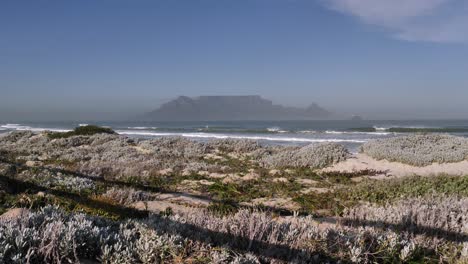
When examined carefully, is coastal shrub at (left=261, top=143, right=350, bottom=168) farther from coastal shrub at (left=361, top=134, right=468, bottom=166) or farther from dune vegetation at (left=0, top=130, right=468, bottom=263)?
coastal shrub at (left=361, top=134, right=468, bottom=166)

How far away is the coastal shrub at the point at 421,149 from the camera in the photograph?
16.4 m

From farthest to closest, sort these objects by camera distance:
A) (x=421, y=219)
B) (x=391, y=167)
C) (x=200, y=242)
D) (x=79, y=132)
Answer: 1. (x=79, y=132)
2. (x=391, y=167)
3. (x=421, y=219)
4. (x=200, y=242)

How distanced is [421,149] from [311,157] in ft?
19.1

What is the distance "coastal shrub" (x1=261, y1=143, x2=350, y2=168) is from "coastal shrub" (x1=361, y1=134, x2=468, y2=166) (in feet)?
6.16

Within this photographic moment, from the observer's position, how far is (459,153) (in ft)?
54.7

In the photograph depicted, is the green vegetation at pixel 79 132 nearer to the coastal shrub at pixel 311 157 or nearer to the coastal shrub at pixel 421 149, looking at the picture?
the coastal shrub at pixel 311 157

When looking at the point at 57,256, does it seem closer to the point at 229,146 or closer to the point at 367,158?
the point at 367,158

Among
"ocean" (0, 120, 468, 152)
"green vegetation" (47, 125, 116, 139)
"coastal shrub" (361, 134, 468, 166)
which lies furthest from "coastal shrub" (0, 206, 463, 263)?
"green vegetation" (47, 125, 116, 139)

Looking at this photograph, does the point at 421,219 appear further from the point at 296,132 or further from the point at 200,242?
the point at 296,132

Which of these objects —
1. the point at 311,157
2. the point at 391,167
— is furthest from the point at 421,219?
the point at 311,157

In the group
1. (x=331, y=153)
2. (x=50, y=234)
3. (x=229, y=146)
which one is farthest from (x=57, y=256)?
(x=229, y=146)

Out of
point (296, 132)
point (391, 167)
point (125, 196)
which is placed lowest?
point (391, 167)

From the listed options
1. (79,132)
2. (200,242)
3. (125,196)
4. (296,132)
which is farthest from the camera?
(296,132)

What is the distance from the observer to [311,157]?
17.3 meters
